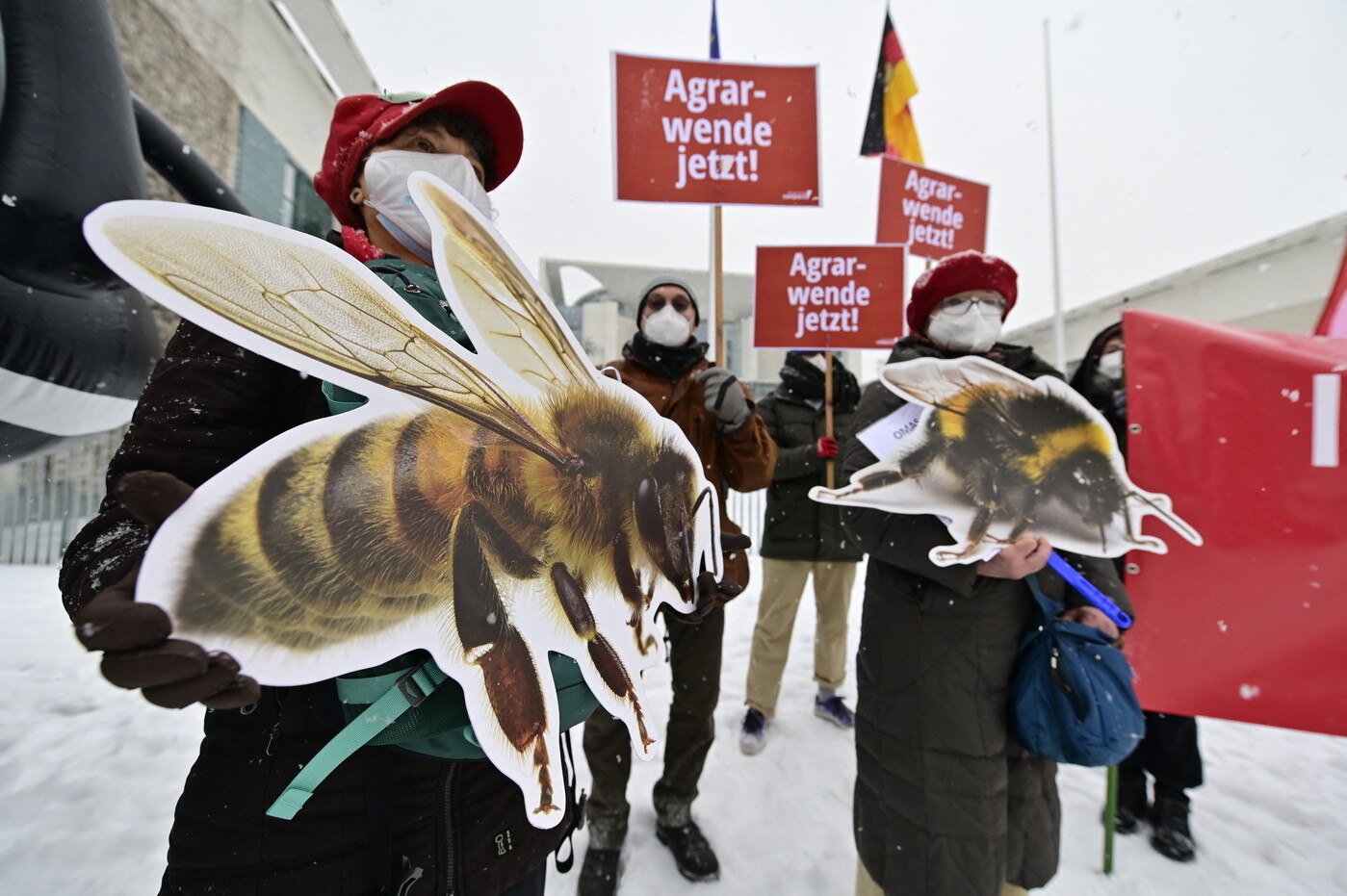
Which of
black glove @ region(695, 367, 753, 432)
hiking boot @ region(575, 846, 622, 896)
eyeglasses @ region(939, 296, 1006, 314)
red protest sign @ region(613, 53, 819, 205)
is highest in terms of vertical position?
red protest sign @ region(613, 53, 819, 205)

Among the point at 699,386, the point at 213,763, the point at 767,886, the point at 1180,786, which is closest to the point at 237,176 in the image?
the point at 699,386

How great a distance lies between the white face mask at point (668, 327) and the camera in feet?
6.20

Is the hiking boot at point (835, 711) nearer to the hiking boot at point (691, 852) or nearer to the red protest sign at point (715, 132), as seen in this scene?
the hiking boot at point (691, 852)

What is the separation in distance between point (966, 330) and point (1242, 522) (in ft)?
3.72

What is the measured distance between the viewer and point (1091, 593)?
1.34 m

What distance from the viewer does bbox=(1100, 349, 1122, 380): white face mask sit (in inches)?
88.7

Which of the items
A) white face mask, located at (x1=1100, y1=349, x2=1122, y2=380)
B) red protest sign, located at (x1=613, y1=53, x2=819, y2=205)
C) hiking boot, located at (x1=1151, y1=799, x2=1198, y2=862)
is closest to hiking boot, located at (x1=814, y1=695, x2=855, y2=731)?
hiking boot, located at (x1=1151, y1=799, x2=1198, y2=862)

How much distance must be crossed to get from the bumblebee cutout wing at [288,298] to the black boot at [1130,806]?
3060 millimetres

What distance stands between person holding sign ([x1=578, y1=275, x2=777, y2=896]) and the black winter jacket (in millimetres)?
961

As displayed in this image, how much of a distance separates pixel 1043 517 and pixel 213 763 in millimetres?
1696

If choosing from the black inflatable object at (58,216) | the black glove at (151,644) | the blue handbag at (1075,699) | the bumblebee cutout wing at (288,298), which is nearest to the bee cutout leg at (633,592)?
the bumblebee cutout wing at (288,298)

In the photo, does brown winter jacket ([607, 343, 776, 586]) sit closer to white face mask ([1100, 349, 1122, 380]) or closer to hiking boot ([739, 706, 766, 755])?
hiking boot ([739, 706, 766, 755])

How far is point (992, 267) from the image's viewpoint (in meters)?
1.59

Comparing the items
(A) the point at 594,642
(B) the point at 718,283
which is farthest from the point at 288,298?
(B) the point at 718,283
